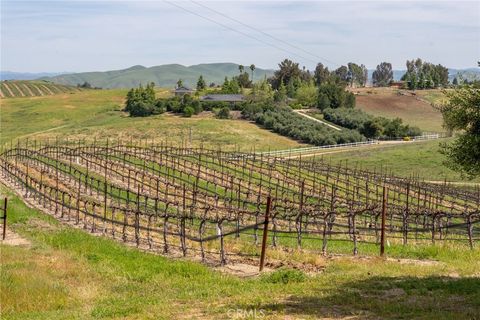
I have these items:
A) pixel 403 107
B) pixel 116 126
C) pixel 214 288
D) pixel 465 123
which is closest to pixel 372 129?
pixel 116 126

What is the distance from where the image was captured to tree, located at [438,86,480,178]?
15000mm

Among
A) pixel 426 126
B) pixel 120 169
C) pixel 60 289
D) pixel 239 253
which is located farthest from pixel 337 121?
pixel 60 289

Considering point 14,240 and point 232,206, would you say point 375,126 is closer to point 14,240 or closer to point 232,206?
point 232,206

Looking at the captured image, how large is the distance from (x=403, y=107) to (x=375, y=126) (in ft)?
139

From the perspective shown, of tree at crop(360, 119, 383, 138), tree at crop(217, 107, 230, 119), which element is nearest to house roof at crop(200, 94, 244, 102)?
tree at crop(217, 107, 230, 119)

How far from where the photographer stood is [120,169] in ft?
167

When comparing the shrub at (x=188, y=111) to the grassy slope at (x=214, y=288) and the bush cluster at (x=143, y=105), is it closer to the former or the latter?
the bush cluster at (x=143, y=105)

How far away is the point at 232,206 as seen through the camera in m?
39.2

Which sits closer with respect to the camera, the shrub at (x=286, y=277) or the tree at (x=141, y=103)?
the shrub at (x=286, y=277)

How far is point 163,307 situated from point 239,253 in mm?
8497

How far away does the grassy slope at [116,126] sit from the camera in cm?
9038

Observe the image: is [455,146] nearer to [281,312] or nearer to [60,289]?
[281,312]

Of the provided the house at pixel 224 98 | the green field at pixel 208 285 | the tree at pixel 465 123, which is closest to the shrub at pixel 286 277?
the green field at pixel 208 285

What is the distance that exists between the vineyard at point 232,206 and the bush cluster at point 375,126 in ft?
125
